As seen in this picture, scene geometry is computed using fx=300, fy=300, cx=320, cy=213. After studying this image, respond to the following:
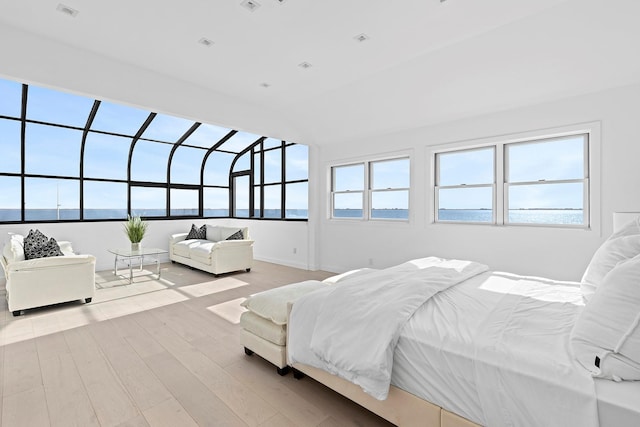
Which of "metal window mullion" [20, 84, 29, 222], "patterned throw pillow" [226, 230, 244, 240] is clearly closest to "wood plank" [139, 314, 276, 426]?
"patterned throw pillow" [226, 230, 244, 240]

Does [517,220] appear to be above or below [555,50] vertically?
below

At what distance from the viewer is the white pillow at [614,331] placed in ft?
3.73

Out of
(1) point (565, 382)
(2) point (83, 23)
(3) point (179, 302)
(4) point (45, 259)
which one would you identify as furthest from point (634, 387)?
(4) point (45, 259)

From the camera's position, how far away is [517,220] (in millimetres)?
3953

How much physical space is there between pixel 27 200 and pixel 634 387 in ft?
24.7

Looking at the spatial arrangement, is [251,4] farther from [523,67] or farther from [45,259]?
[45,259]

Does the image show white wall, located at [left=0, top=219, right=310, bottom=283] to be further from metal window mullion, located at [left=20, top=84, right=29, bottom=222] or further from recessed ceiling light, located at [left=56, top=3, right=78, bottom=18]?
recessed ceiling light, located at [left=56, top=3, right=78, bottom=18]

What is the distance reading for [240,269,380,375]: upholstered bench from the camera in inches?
86.4

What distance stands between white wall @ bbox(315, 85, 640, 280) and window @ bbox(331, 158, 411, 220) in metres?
0.23

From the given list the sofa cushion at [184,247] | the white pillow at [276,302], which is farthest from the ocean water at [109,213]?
the white pillow at [276,302]

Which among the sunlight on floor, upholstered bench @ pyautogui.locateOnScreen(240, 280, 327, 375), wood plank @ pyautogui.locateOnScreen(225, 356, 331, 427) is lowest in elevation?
wood plank @ pyautogui.locateOnScreen(225, 356, 331, 427)

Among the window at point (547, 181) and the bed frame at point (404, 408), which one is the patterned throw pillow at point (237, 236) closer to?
the bed frame at point (404, 408)

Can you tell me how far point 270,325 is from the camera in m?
2.30

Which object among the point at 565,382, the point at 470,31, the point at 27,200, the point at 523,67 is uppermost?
the point at 470,31
